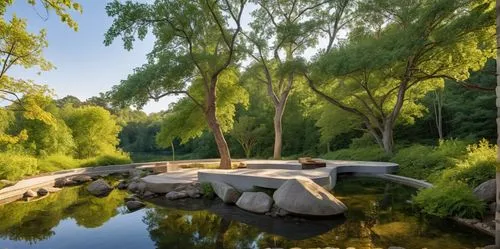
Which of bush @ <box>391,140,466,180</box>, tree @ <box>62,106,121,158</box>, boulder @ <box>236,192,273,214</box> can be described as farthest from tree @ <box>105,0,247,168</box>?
tree @ <box>62,106,121,158</box>

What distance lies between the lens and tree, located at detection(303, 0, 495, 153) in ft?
42.0

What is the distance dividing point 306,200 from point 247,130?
24559 millimetres

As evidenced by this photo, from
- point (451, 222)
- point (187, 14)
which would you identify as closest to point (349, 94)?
point (187, 14)

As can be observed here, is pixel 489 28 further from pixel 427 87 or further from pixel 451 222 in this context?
pixel 451 222

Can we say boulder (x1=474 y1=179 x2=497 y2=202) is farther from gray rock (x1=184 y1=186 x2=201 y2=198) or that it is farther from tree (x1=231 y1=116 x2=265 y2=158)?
tree (x1=231 y1=116 x2=265 y2=158)

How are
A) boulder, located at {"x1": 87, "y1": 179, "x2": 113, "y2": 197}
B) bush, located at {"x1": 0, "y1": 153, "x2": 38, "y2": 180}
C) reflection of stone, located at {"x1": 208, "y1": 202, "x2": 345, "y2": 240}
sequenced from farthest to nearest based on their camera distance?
bush, located at {"x1": 0, "y1": 153, "x2": 38, "y2": 180}
boulder, located at {"x1": 87, "y1": 179, "x2": 113, "y2": 197}
reflection of stone, located at {"x1": 208, "y1": 202, "x2": 345, "y2": 240}

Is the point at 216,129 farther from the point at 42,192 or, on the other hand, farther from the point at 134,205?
the point at 42,192

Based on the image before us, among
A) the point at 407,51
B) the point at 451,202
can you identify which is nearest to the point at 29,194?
the point at 451,202

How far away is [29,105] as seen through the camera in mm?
9633

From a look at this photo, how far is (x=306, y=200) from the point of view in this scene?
25.4 feet

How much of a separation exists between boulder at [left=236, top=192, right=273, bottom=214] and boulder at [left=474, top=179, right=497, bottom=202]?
490 centimetres

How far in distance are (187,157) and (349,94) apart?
2977 centimetres

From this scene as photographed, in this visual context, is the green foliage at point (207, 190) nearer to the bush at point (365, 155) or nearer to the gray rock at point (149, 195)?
the gray rock at point (149, 195)

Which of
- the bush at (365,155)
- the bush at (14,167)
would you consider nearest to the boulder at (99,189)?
the bush at (14,167)
